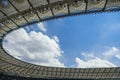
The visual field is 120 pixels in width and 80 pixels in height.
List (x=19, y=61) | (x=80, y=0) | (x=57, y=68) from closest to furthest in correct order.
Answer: (x=80, y=0) → (x=19, y=61) → (x=57, y=68)

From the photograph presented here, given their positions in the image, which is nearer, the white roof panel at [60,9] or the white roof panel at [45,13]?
the white roof panel at [60,9]

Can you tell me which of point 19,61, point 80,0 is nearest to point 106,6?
point 80,0

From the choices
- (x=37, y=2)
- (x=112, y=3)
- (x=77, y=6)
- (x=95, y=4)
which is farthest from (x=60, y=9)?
(x=112, y=3)

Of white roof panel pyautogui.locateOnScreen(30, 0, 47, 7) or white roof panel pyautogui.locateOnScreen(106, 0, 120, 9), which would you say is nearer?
white roof panel pyautogui.locateOnScreen(106, 0, 120, 9)

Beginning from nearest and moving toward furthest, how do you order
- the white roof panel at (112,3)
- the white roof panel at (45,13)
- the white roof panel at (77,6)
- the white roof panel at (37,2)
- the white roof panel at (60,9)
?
the white roof panel at (112,3) → the white roof panel at (37,2) → the white roof panel at (77,6) → the white roof panel at (60,9) → the white roof panel at (45,13)

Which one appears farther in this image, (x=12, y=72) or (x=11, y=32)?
(x=12, y=72)

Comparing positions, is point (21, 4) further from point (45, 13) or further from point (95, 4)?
point (95, 4)

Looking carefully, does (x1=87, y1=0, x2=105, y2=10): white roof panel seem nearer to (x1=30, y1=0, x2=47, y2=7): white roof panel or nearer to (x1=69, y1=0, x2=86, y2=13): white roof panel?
(x1=69, y1=0, x2=86, y2=13): white roof panel

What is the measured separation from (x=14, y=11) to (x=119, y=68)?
33.4 meters

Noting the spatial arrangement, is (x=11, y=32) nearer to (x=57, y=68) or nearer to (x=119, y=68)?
(x=57, y=68)

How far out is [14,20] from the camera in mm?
23531

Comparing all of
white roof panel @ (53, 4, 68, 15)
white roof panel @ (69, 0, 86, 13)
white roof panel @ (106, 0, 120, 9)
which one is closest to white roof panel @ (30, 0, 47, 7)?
white roof panel @ (53, 4, 68, 15)

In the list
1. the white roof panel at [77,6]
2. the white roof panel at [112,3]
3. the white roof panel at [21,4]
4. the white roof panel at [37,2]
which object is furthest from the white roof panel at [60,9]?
the white roof panel at [112,3]

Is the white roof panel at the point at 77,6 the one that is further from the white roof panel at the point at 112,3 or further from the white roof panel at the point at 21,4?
the white roof panel at the point at 21,4
